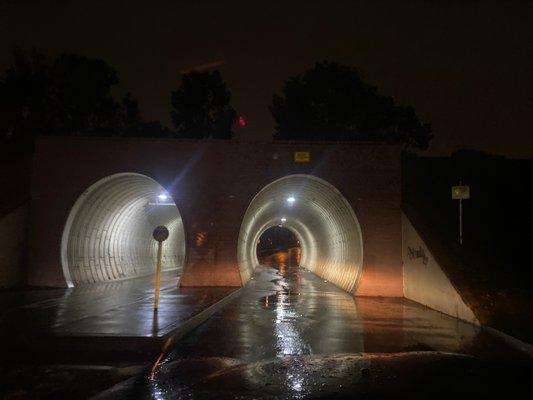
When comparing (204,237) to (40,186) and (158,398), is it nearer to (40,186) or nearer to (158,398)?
(40,186)

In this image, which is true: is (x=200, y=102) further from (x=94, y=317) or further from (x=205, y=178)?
(x=94, y=317)

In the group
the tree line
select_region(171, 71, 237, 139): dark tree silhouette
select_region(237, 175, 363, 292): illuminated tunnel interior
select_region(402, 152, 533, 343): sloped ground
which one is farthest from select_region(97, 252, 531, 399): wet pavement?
select_region(171, 71, 237, 139): dark tree silhouette

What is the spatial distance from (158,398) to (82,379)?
176 centimetres

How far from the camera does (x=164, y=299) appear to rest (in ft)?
54.0

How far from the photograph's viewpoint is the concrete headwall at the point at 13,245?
63.9 ft

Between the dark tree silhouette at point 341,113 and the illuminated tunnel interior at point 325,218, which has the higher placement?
the dark tree silhouette at point 341,113

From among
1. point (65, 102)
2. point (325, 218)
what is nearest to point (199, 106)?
point (65, 102)

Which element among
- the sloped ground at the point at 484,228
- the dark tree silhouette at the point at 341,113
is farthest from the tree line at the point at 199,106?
the sloped ground at the point at 484,228

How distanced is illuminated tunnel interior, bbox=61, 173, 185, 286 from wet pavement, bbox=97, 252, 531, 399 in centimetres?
990

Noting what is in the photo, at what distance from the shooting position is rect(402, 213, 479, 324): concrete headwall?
1455 cm

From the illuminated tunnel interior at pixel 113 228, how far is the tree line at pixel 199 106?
1285 centimetres

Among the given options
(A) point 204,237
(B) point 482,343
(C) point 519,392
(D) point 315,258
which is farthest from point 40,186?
(D) point 315,258

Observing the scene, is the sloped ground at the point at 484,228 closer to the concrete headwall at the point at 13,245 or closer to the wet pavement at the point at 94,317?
the wet pavement at the point at 94,317

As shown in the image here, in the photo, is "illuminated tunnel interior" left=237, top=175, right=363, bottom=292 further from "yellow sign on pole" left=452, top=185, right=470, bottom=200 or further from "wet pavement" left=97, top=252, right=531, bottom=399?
"wet pavement" left=97, top=252, right=531, bottom=399
